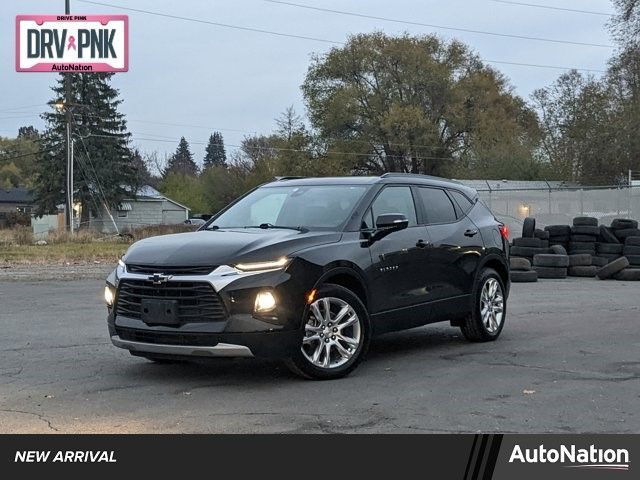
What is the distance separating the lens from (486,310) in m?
8.90

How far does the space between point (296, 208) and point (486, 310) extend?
8.57 feet

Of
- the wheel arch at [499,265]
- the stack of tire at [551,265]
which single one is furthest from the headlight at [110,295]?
the stack of tire at [551,265]

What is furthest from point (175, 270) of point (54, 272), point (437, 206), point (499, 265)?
point (54, 272)

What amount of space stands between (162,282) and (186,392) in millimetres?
900

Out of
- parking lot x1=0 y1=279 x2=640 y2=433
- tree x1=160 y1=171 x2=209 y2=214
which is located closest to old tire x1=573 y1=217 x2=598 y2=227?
parking lot x1=0 y1=279 x2=640 y2=433

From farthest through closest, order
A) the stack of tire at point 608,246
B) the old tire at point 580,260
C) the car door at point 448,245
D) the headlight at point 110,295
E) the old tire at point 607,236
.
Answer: the old tire at point 607,236 < the stack of tire at point 608,246 < the old tire at point 580,260 < the car door at point 448,245 < the headlight at point 110,295

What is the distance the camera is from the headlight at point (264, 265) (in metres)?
6.37

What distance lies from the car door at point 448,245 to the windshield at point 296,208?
0.99m

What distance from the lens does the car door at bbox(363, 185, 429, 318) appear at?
7.33 metres

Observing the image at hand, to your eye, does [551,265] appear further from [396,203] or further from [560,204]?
[560,204]

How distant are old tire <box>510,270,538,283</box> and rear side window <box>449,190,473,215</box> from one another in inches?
329

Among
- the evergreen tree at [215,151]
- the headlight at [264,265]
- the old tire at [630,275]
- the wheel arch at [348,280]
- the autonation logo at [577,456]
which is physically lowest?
the old tire at [630,275]

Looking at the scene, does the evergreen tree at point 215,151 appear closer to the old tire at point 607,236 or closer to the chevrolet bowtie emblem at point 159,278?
the old tire at point 607,236

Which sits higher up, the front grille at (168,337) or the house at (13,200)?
the house at (13,200)
